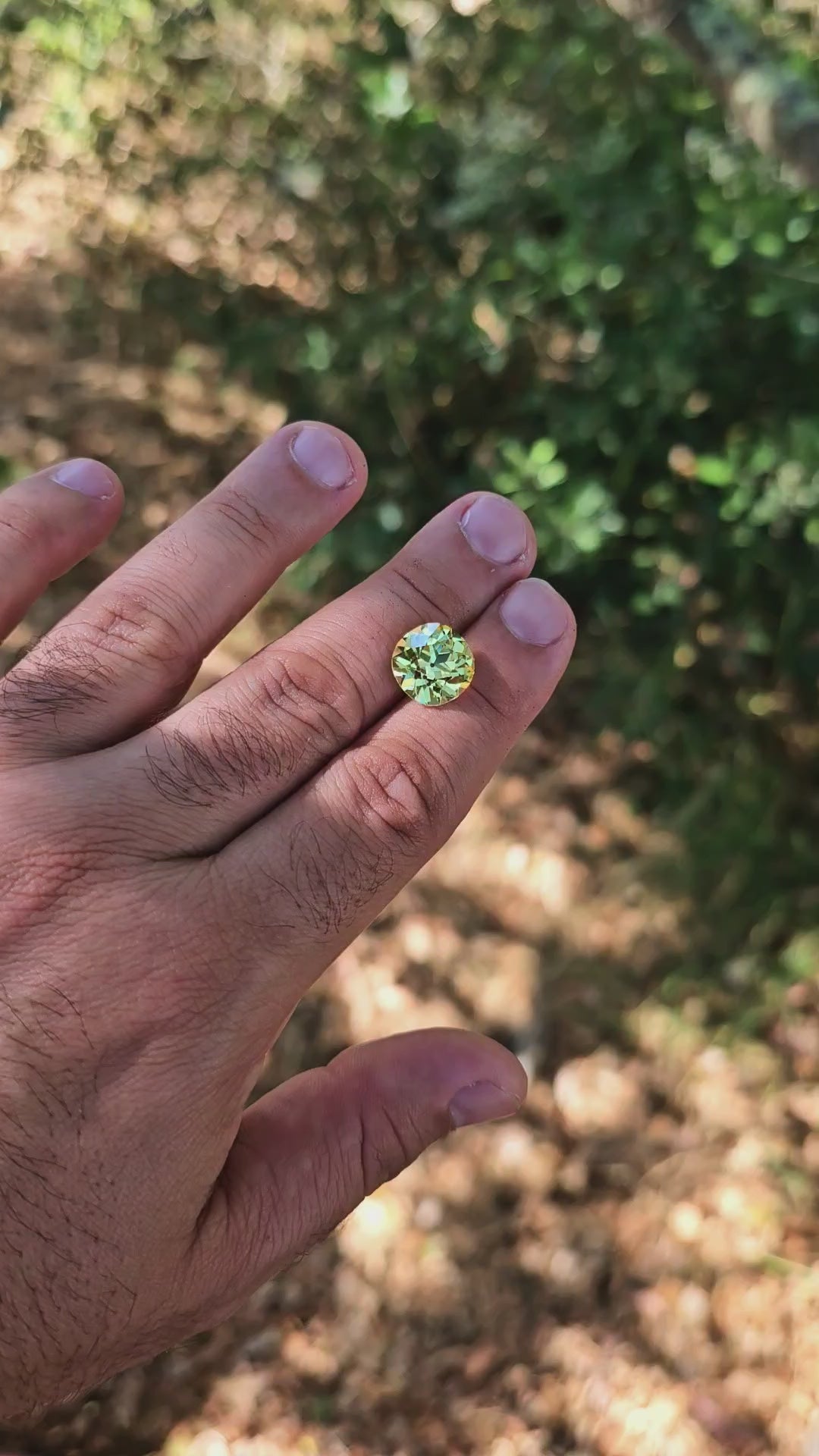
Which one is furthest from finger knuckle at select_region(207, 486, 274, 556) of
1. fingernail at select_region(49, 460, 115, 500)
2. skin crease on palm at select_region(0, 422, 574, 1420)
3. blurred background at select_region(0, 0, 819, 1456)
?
blurred background at select_region(0, 0, 819, 1456)

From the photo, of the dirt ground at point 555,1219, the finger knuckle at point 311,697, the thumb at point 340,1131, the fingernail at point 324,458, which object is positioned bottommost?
the dirt ground at point 555,1219

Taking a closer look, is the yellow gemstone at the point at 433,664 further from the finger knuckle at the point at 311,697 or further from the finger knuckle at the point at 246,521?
the finger knuckle at the point at 246,521

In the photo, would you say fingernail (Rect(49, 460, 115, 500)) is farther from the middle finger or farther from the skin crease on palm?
the middle finger

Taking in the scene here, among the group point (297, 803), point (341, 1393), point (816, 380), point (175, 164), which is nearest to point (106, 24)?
point (175, 164)

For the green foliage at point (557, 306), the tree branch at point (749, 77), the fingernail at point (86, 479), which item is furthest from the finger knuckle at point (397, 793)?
the green foliage at point (557, 306)

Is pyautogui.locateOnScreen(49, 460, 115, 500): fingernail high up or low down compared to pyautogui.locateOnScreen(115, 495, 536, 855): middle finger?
up

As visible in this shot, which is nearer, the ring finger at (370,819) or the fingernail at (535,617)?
the ring finger at (370,819)

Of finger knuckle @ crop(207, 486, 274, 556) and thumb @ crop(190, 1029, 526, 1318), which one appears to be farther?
finger knuckle @ crop(207, 486, 274, 556)
